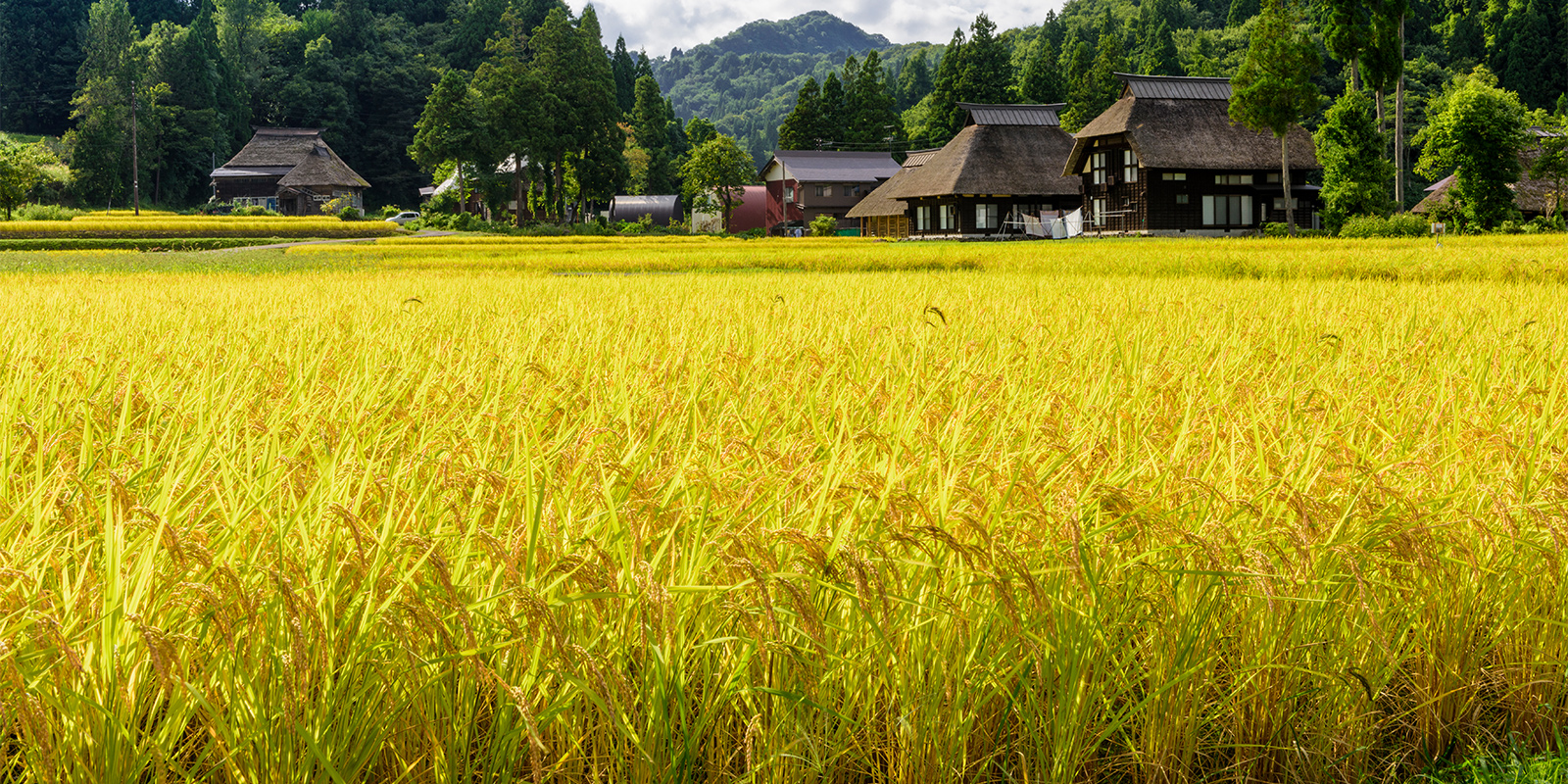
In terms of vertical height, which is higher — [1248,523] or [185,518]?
[185,518]

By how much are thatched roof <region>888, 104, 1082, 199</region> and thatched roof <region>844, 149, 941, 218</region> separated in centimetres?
207

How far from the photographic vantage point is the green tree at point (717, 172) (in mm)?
51750

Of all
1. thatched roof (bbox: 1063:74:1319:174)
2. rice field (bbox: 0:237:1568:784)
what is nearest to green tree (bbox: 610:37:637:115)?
thatched roof (bbox: 1063:74:1319:174)

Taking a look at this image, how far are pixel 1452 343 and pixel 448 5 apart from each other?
9314 cm

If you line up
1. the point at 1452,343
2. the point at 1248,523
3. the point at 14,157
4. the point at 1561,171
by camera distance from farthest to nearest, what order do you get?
the point at 14,157
the point at 1561,171
the point at 1452,343
the point at 1248,523

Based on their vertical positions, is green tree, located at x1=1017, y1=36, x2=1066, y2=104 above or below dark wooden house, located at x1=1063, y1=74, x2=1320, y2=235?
above

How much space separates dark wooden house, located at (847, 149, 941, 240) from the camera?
4912 centimetres

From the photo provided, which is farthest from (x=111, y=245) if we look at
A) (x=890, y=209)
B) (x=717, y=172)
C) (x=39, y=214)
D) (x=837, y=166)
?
(x=837, y=166)

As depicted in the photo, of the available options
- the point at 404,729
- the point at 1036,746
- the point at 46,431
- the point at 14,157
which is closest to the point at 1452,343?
the point at 1036,746

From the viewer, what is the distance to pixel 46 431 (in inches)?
111

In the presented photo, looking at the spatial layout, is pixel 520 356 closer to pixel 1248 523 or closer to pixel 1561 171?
pixel 1248 523

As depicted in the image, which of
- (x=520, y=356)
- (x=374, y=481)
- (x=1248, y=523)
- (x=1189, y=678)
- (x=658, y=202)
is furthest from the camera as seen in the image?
(x=658, y=202)

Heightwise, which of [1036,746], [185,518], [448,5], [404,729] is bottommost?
[1036,746]

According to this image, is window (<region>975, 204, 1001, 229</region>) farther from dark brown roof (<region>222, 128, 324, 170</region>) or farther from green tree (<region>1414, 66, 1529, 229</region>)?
dark brown roof (<region>222, 128, 324, 170</region>)
